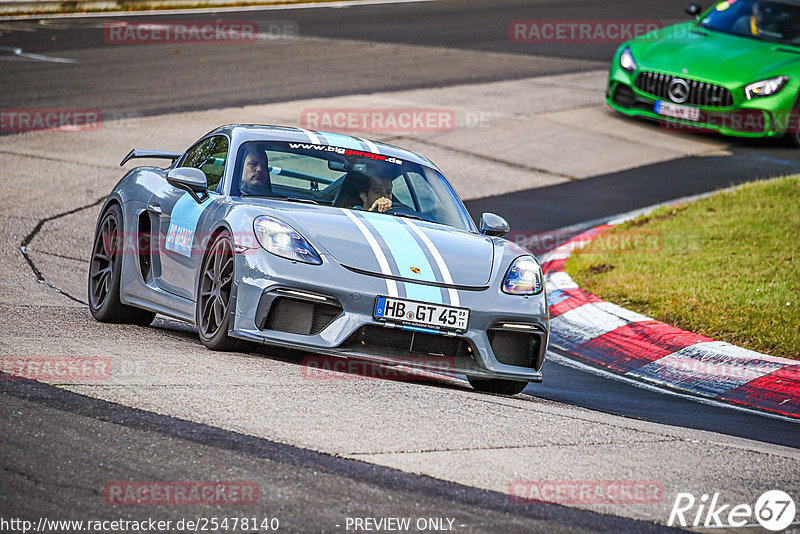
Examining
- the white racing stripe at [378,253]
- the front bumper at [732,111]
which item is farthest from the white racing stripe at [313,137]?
the front bumper at [732,111]

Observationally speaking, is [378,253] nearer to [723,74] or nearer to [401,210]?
[401,210]

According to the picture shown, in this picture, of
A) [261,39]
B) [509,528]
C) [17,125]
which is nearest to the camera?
[509,528]

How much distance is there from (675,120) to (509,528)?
40.9ft

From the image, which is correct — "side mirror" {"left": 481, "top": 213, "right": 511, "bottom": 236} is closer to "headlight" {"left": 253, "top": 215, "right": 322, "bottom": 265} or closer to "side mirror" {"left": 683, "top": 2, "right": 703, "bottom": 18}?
"headlight" {"left": 253, "top": 215, "right": 322, "bottom": 265}

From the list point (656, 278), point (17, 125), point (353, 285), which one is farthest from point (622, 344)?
point (17, 125)

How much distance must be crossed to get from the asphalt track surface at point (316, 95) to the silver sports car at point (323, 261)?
→ 789mm

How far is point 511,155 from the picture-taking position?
14930mm

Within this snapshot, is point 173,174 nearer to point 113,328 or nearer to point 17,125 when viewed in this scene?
point 113,328

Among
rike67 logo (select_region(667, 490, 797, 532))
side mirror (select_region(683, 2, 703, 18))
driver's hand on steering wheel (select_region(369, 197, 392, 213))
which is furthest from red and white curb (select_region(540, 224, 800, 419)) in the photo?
side mirror (select_region(683, 2, 703, 18))

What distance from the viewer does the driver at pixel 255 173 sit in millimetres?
7133

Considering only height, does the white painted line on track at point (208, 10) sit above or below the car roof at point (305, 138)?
below

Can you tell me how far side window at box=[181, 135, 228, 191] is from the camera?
24.4ft

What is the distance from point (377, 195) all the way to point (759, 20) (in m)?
10.9

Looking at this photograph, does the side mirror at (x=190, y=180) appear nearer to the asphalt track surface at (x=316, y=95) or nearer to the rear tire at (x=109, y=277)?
the rear tire at (x=109, y=277)
